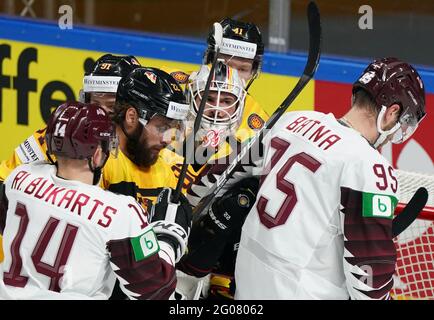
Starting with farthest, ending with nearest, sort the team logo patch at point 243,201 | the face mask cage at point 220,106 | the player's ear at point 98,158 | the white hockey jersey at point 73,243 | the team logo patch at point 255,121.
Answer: the team logo patch at point 255,121 < the face mask cage at point 220,106 < the team logo patch at point 243,201 < the player's ear at point 98,158 < the white hockey jersey at point 73,243

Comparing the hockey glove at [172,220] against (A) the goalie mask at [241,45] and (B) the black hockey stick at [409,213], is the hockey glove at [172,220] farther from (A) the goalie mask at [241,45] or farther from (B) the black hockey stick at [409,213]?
(A) the goalie mask at [241,45]

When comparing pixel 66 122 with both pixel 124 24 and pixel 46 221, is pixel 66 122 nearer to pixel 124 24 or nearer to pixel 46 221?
pixel 46 221

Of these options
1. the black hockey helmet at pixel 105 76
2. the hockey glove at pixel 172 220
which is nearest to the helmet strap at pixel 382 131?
the hockey glove at pixel 172 220

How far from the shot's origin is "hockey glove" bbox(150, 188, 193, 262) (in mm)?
3545

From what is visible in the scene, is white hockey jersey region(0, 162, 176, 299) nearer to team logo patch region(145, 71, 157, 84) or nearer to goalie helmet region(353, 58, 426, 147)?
team logo patch region(145, 71, 157, 84)

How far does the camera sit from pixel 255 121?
4910 millimetres

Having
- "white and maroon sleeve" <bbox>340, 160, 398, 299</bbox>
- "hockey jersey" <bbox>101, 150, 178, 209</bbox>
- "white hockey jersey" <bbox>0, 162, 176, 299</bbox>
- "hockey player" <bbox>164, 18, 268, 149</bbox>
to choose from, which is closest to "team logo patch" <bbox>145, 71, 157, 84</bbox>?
"hockey jersey" <bbox>101, 150, 178, 209</bbox>

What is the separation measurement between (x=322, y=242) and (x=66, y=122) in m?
0.84

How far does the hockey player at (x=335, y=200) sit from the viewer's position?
3342 millimetres

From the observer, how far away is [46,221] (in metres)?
3.30

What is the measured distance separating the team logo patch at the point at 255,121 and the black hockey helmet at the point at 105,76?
0.66 meters

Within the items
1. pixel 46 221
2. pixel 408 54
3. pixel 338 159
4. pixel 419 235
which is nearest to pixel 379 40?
pixel 408 54
